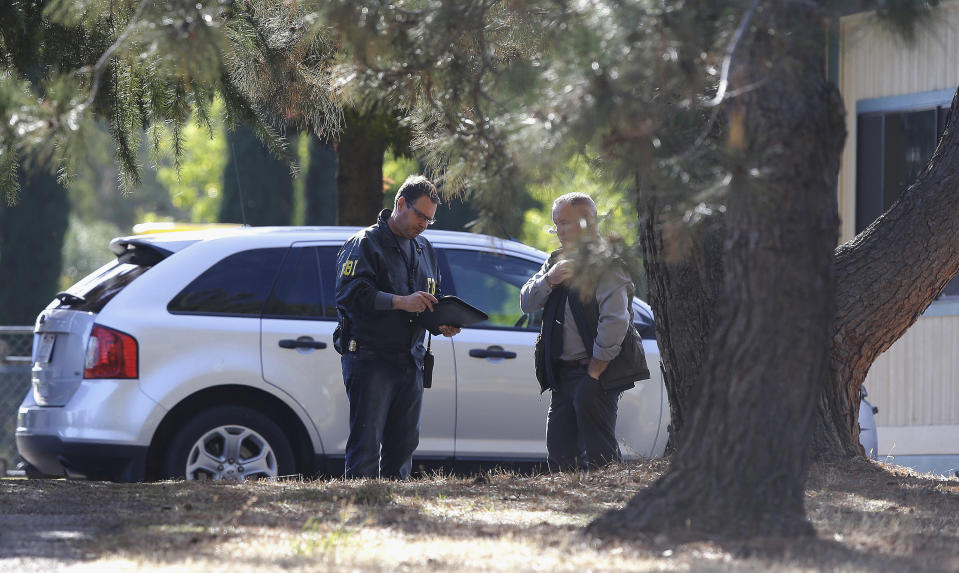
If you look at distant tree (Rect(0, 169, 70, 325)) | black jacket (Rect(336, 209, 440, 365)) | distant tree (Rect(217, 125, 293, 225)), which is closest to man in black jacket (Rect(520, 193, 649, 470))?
black jacket (Rect(336, 209, 440, 365))

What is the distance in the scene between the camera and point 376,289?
6109 mm

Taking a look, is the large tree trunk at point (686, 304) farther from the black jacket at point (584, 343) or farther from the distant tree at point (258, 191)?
the distant tree at point (258, 191)

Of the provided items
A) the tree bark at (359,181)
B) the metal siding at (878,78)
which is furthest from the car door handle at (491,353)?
the metal siding at (878,78)

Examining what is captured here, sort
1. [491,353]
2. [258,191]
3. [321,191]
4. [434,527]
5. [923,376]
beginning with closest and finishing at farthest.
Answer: [434,527], [491,353], [923,376], [321,191], [258,191]

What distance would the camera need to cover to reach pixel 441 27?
464 cm

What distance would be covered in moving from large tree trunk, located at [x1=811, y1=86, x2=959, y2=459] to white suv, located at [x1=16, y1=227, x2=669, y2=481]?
1.46 meters

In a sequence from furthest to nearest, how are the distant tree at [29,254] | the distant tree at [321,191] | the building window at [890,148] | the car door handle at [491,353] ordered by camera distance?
1. the distant tree at [321,191]
2. the distant tree at [29,254]
3. the building window at [890,148]
4. the car door handle at [491,353]

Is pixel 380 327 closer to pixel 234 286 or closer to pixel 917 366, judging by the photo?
pixel 234 286

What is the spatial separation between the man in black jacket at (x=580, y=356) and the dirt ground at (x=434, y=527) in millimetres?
223

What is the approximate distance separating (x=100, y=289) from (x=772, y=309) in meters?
4.24

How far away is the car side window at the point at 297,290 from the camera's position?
23.3 feet

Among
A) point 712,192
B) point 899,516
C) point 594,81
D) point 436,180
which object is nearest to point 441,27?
point 436,180

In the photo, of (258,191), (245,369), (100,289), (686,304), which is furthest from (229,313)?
(258,191)

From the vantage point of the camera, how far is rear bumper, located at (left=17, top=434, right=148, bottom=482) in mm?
6613
